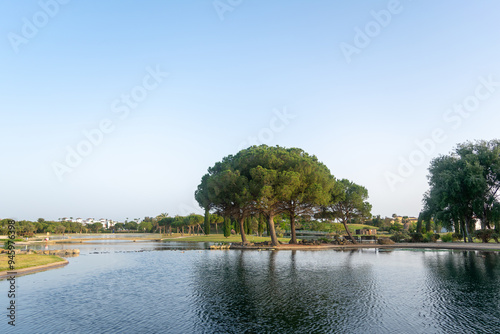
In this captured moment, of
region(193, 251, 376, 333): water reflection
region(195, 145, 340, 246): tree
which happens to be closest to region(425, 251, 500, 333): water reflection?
region(193, 251, 376, 333): water reflection

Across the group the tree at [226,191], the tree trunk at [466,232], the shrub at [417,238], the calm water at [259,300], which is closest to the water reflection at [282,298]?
the calm water at [259,300]

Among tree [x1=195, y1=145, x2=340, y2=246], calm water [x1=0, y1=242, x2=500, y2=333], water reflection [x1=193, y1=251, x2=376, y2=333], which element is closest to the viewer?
calm water [x1=0, y1=242, x2=500, y2=333]

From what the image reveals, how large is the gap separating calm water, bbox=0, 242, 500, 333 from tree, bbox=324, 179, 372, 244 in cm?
2679

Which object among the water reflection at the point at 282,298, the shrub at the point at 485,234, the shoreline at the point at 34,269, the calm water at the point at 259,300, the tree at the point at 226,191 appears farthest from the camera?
the shrub at the point at 485,234

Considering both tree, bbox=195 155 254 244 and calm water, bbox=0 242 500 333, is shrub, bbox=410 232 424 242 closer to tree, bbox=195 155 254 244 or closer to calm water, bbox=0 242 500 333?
tree, bbox=195 155 254 244

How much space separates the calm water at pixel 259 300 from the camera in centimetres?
1288

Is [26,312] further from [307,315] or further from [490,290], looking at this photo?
[490,290]

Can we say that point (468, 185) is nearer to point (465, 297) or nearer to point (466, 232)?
point (466, 232)

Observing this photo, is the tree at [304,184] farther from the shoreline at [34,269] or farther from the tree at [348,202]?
the shoreline at [34,269]

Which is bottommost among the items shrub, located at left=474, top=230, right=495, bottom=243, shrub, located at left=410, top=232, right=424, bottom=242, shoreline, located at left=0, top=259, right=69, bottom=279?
shrub, located at left=410, top=232, right=424, bottom=242

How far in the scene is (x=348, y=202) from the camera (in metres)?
55.4

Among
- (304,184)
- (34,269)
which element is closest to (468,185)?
(304,184)

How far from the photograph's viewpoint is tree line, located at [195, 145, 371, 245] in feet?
156

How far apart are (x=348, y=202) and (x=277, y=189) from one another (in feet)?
52.1
